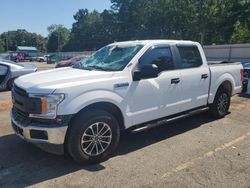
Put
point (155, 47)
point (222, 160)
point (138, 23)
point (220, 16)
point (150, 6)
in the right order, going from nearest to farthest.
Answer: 1. point (222, 160)
2. point (155, 47)
3. point (220, 16)
4. point (150, 6)
5. point (138, 23)

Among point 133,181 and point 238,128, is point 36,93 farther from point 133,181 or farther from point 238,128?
point 238,128

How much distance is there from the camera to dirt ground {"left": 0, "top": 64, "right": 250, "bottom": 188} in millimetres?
4258

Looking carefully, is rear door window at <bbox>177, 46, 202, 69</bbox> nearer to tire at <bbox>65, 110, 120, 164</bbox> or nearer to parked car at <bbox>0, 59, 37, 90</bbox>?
tire at <bbox>65, 110, 120, 164</bbox>

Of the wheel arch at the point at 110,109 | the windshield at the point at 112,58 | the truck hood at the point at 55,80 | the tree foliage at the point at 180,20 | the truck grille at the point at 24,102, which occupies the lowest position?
the wheel arch at the point at 110,109

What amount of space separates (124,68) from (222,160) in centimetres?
215

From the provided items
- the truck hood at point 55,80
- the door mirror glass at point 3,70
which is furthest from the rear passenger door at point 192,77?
the door mirror glass at point 3,70

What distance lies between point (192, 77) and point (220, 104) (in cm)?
155

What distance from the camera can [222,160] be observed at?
497 centimetres

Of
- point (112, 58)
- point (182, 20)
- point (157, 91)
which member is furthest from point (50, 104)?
point (182, 20)

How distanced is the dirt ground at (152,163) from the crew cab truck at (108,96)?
0.36 metres

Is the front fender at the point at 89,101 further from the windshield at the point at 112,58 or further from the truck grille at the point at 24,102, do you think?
the windshield at the point at 112,58

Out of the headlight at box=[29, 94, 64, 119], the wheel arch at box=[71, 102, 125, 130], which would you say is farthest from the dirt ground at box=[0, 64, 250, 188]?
the headlight at box=[29, 94, 64, 119]

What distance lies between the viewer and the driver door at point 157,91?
530 cm

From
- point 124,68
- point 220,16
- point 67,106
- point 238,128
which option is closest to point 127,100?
point 124,68
